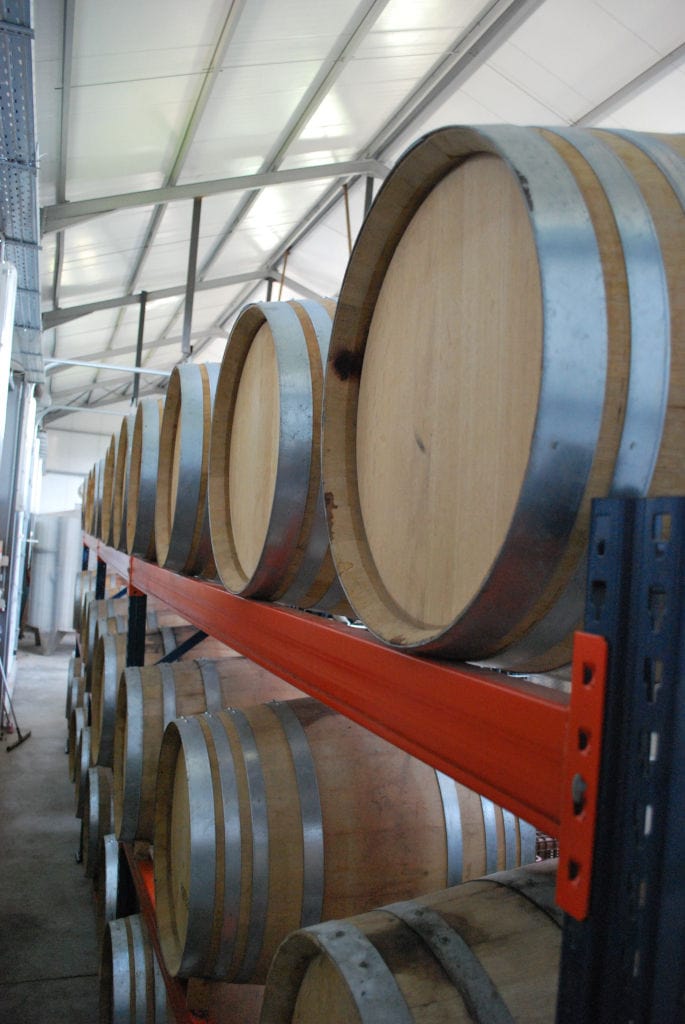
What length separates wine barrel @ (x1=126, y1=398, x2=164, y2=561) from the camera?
11.2ft

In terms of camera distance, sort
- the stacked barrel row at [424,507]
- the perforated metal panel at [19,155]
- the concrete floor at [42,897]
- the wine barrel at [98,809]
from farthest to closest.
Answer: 1. the wine barrel at [98,809]
2. the concrete floor at [42,897]
3. the perforated metal panel at [19,155]
4. the stacked barrel row at [424,507]

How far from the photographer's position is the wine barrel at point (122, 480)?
4.17 metres

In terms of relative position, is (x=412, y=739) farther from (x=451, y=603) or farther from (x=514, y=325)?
(x=514, y=325)

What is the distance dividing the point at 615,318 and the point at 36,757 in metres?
8.32

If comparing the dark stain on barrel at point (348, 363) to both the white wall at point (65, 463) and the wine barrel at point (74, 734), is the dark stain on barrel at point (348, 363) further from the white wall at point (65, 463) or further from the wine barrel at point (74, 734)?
the white wall at point (65, 463)

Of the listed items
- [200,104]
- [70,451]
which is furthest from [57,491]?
[200,104]

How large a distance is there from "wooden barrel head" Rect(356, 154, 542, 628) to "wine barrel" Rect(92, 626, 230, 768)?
238cm

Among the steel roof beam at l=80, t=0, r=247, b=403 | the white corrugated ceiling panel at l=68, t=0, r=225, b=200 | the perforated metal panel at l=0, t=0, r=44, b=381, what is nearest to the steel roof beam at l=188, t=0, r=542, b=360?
the steel roof beam at l=80, t=0, r=247, b=403

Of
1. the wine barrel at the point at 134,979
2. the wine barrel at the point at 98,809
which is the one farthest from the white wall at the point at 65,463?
the wine barrel at the point at 134,979

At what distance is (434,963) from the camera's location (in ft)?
4.03

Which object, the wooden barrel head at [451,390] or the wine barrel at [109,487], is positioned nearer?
the wooden barrel head at [451,390]

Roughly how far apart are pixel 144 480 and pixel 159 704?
1039 mm

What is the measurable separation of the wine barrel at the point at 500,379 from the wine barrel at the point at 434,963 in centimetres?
54

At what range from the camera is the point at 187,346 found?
860 cm
